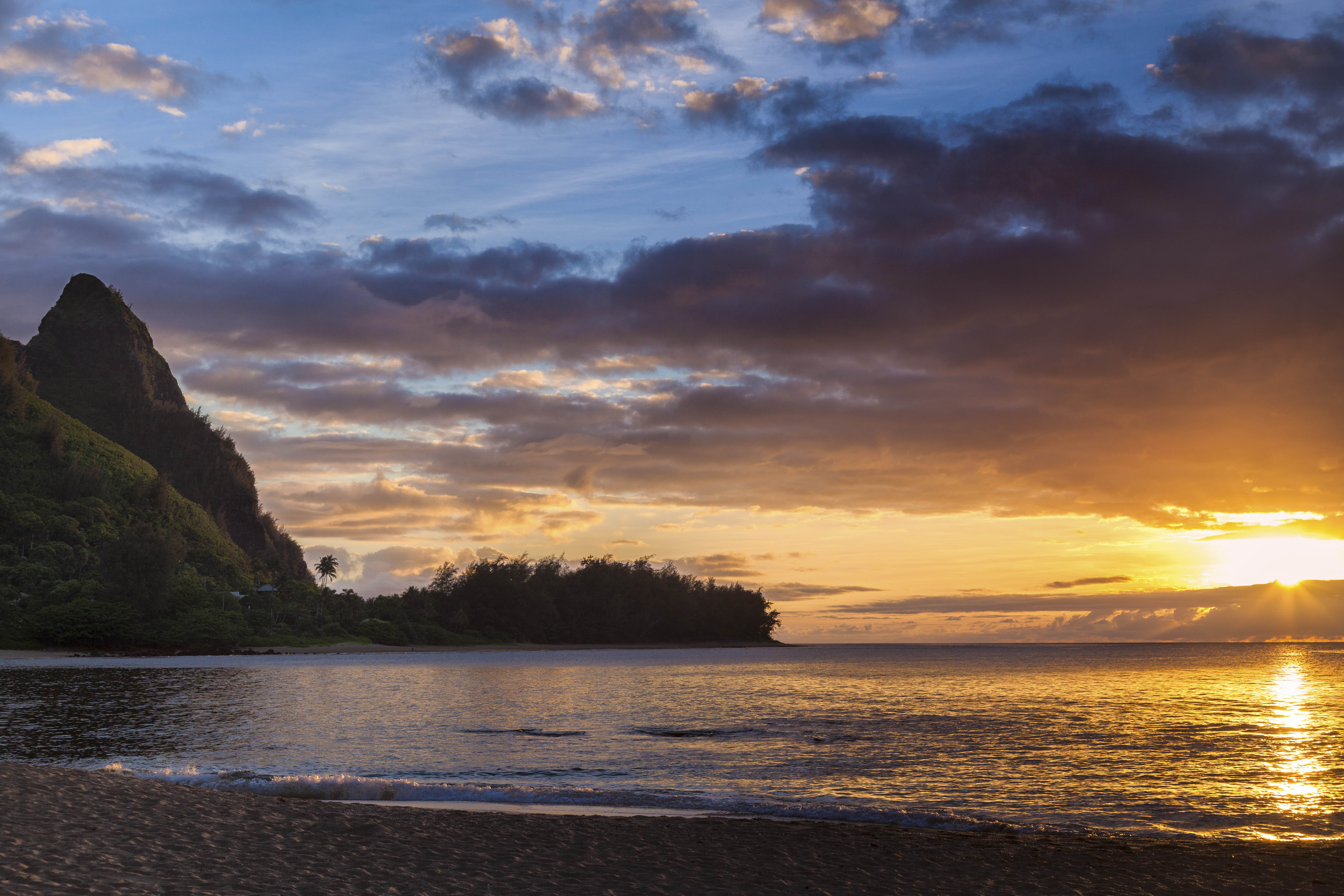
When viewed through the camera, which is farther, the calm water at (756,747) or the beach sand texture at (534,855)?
the calm water at (756,747)

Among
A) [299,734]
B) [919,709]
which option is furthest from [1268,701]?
[299,734]

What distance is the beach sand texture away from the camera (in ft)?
49.4

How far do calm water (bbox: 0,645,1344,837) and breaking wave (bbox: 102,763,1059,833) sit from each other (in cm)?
9

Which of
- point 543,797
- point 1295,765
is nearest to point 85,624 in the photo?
point 543,797

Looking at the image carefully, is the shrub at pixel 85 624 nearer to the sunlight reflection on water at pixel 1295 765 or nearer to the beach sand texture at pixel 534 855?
the beach sand texture at pixel 534 855

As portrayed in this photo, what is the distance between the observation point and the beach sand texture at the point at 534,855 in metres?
15.1

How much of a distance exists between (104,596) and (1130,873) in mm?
205882

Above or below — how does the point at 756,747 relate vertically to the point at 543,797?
below

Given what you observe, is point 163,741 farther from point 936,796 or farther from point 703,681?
point 703,681

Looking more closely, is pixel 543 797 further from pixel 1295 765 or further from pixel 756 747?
pixel 1295 765

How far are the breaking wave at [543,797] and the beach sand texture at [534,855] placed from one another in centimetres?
140

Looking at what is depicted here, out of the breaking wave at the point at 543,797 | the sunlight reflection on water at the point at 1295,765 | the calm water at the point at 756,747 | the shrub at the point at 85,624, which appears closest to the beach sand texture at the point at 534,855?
the breaking wave at the point at 543,797

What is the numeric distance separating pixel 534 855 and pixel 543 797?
29.1ft

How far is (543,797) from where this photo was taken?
86.5ft
